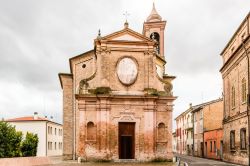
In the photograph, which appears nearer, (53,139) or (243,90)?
(243,90)


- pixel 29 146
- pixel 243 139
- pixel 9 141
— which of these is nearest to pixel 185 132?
pixel 243 139

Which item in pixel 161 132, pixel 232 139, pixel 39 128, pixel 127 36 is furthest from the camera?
pixel 39 128

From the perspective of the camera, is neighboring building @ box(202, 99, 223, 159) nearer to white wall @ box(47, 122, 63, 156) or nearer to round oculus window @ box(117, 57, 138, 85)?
round oculus window @ box(117, 57, 138, 85)

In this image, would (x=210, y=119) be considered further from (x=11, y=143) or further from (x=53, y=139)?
(x=53, y=139)

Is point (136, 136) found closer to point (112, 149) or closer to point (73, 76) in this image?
point (112, 149)

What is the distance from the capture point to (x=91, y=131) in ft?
94.4

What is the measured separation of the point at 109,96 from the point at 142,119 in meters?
3.16

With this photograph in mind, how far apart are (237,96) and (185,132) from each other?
33.4 meters

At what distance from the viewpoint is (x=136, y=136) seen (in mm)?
29188

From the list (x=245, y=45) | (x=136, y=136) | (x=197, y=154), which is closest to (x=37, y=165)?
(x=136, y=136)

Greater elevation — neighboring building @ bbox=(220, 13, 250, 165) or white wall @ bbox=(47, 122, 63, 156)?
neighboring building @ bbox=(220, 13, 250, 165)

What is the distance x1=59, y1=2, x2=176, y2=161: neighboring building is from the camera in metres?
28.6

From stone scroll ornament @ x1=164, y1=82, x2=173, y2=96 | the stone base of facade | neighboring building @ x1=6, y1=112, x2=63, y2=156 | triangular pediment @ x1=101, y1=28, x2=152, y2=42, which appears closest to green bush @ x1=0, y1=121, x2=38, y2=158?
the stone base of facade

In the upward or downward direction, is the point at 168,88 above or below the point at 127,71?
below
